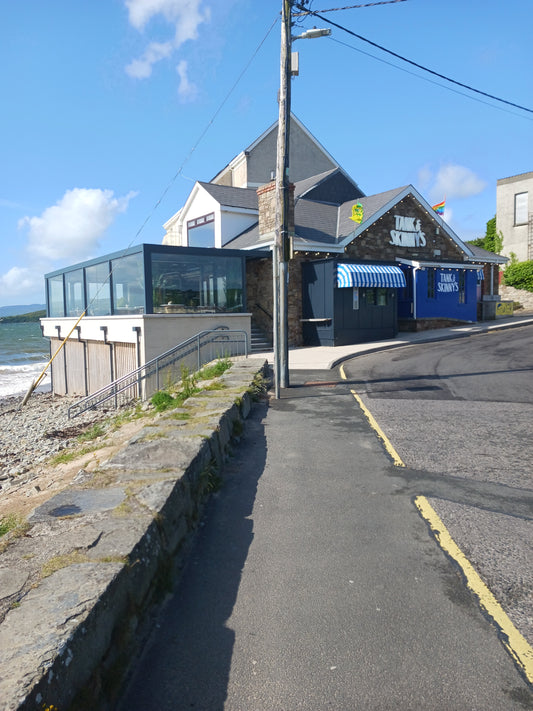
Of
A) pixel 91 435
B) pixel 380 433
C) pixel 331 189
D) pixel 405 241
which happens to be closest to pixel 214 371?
pixel 91 435

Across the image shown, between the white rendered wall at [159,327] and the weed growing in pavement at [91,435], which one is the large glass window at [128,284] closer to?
the white rendered wall at [159,327]

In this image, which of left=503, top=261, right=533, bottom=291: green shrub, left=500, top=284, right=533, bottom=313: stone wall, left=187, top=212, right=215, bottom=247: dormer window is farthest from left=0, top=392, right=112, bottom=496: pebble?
left=503, top=261, right=533, bottom=291: green shrub

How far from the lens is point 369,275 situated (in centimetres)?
2009

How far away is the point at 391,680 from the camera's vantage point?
98.3 inches

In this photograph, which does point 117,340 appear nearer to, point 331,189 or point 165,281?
point 165,281

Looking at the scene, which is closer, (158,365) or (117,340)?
(158,365)

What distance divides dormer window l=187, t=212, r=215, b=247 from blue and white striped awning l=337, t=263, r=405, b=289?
7.84 metres

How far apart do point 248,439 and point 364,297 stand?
14.7 metres

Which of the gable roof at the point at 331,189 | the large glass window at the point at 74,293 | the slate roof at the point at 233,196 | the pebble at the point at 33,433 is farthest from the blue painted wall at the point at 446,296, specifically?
the pebble at the point at 33,433

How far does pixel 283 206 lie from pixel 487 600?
9.02m

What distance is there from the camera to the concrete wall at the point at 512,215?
37500 millimetres

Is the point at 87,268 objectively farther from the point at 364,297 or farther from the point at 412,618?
the point at 412,618

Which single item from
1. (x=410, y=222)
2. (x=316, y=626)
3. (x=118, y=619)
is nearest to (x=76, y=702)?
(x=118, y=619)

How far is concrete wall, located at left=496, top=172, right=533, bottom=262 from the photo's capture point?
37.5m
